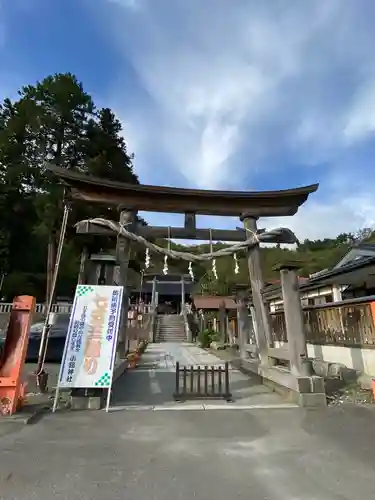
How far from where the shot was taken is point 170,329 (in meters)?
33.5

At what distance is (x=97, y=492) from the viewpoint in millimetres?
3166

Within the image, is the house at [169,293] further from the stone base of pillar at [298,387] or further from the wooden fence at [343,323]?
the stone base of pillar at [298,387]

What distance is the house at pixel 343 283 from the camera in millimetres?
10477

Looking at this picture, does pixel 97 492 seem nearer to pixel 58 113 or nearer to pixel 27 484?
pixel 27 484

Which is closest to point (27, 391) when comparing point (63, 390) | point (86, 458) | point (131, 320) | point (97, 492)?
point (63, 390)

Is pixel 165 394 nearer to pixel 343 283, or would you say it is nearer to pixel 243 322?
pixel 243 322

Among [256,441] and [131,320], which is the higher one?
[131,320]

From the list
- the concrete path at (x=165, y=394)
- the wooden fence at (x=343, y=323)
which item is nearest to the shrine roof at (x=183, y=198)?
the wooden fence at (x=343, y=323)

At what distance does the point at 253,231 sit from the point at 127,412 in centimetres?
496

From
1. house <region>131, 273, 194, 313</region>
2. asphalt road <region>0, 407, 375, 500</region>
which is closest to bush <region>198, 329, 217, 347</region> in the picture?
asphalt road <region>0, 407, 375, 500</region>

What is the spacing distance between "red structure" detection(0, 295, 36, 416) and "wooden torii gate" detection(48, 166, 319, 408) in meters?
2.20

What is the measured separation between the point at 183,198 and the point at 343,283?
745 cm

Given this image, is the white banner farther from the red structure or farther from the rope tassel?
the rope tassel

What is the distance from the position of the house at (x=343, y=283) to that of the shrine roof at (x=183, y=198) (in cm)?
209
